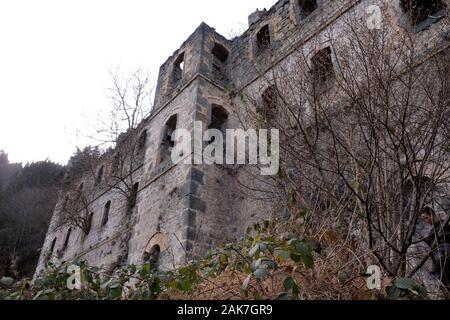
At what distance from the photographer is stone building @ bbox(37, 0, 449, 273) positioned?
22.0 feet

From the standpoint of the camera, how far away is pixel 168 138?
964cm

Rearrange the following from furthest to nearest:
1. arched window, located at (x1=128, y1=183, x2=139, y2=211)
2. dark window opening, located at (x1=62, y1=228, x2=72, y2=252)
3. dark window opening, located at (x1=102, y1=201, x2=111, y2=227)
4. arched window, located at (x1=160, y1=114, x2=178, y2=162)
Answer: dark window opening, located at (x1=62, y1=228, x2=72, y2=252), dark window opening, located at (x1=102, y1=201, x2=111, y2=227), arched window, located at (x1=128, y1=183, x2=139, y2=211), arched window, located at (x1=160, y1=114, x2=178, y2=162)

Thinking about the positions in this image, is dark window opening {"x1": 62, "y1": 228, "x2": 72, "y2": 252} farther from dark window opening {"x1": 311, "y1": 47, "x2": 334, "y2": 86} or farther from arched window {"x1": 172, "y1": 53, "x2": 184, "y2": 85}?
dark window opening {"x1": 311, "y1": 47, "x2": 334, "y2": 86}

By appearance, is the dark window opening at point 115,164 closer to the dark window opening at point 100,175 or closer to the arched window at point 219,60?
the dark window opening at point 100,175

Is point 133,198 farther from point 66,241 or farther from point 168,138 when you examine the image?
point 66,241

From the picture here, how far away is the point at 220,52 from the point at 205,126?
11.8 feet

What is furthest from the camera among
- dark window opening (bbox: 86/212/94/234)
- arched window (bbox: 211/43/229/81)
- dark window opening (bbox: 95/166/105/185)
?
dark window opening (bbox: 95/166/105/185)

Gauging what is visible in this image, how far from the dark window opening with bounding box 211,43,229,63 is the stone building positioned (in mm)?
32

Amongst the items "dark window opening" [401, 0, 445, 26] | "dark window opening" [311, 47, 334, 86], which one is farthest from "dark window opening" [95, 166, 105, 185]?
"dark window opening" [401, 0, 445, 26]

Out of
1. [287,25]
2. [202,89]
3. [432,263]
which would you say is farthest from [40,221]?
[432,263]

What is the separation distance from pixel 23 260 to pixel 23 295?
863 inches

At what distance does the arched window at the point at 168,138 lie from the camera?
9477mm

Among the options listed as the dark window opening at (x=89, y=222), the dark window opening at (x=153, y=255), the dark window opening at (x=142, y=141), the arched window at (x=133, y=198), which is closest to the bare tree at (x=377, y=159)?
the dark window opening at (x=153, y=255)

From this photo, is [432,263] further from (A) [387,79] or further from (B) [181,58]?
(B) [181,58]
